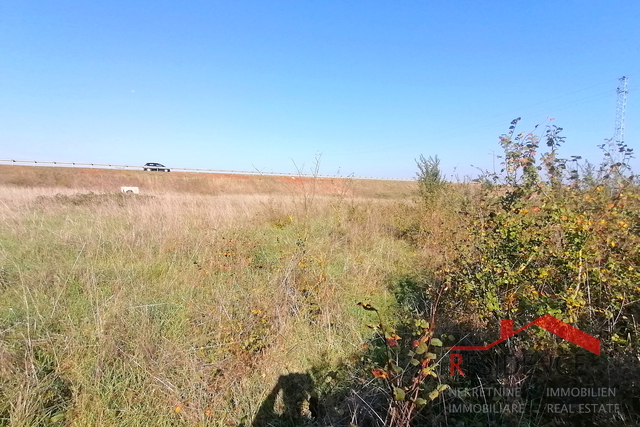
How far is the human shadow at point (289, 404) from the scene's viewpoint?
1.91 meters

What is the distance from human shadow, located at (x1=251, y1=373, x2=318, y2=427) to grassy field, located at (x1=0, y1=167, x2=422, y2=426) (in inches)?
2.1

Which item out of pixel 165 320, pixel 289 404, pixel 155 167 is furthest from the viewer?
pixel 155 167

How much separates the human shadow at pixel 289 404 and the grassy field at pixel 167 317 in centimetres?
5

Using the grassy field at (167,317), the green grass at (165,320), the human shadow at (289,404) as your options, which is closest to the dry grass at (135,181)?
the grassy field at (167,317)

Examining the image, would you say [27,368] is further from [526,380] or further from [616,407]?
[616,407]

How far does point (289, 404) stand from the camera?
79.5 inches

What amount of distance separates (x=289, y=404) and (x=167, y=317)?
1.51m

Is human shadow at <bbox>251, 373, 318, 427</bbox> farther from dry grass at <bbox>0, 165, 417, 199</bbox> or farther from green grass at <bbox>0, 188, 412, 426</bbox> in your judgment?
dry grass at <bbox>0, 165, 417, 199</bbox>

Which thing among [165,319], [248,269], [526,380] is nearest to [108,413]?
[165,319]

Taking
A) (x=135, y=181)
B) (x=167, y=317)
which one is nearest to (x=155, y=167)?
(x=135, y=181)

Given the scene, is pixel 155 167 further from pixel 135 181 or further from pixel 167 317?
pixel 167 317

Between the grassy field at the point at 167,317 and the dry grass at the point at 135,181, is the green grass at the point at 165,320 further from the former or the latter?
the dry grass at the point at 135,181

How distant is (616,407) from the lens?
1435 millimetres

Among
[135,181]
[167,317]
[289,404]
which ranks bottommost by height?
[289,404]
